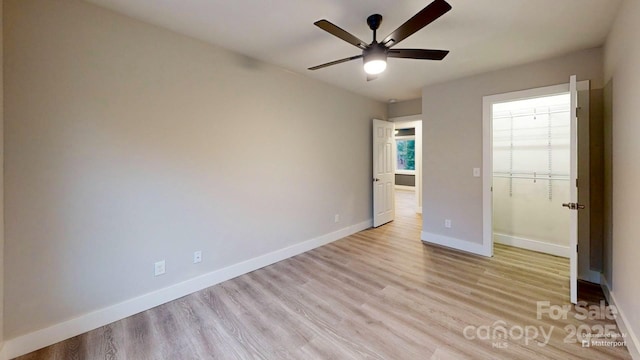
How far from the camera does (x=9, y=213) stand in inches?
67.1

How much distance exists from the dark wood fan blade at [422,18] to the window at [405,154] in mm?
8654

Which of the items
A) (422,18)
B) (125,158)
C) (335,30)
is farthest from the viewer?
(125,158)

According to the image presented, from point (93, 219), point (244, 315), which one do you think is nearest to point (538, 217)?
point (244, 315)

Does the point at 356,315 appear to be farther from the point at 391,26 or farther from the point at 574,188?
the point at 391,26

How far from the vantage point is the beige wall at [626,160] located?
5.37 feet

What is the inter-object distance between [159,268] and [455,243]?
3.80 metres

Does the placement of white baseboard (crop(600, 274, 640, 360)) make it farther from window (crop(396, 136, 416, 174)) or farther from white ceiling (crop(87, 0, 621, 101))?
window (crop(396, 136, 416, 174))

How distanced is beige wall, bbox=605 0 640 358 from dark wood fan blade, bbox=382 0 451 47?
129 cm

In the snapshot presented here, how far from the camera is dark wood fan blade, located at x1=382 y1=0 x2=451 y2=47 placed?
1451 millimetres

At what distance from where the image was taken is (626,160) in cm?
183

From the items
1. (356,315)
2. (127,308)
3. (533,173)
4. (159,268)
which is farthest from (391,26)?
(127,308)

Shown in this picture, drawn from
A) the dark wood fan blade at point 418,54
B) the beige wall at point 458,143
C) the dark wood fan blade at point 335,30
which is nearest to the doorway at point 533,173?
the beige wall at point 458,143

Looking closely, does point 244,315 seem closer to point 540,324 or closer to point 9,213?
point 9,213

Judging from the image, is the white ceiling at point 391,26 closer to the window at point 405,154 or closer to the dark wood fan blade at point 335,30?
the dark wood fan blade at point 335,30
